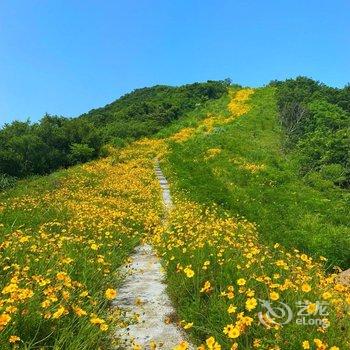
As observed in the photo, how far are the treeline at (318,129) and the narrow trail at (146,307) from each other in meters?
15.8

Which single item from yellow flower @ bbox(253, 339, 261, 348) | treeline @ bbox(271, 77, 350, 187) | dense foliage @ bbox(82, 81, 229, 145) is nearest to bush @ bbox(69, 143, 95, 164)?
dense foliage @ bbox(82, 81, 229, 145)

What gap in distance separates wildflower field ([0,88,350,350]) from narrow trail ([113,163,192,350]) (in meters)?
0.20

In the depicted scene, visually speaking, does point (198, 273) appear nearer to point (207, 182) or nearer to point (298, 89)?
point (207, 182)

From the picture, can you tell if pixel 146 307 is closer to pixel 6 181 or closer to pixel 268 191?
pixel 268 191

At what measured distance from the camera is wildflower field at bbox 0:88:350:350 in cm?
496

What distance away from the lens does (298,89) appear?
51.8 metres

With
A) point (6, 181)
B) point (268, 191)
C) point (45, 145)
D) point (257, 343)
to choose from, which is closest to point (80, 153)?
point (45, 145)

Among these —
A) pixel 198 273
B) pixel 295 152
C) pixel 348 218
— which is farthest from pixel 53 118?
pixel 198 273

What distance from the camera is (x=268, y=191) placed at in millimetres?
20531

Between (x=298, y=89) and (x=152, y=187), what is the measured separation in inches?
1405

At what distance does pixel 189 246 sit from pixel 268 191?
1283cm

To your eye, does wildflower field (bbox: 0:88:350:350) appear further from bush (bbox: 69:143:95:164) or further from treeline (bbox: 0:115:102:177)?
A: treeline (bbox: 0:115:102:177)

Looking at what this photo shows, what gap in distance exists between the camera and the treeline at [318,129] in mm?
25309

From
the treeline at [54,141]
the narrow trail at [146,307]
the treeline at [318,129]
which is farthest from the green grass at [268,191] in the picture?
the treeline at [54,141]
